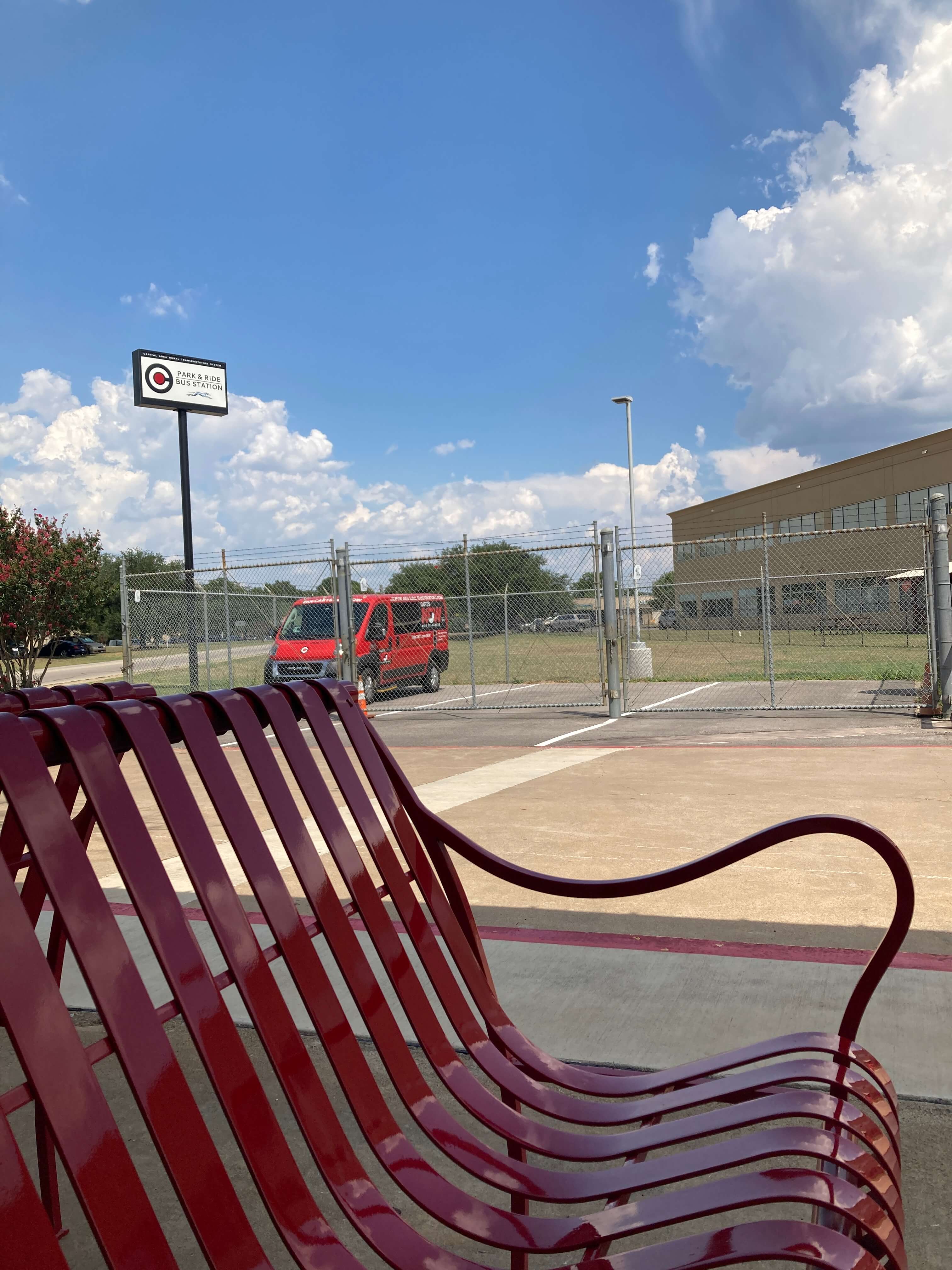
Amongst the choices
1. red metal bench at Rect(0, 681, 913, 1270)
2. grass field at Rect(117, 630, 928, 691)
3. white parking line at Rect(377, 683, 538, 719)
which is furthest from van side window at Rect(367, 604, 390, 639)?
red metal bench at Rect(0, 681, 913, 1270)

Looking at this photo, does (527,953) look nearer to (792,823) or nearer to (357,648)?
(792,823)

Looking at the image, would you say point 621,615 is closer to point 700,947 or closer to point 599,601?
point 599,601

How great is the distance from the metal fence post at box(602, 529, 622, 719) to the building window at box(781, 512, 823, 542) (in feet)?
128

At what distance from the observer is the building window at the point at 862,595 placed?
3806 centimetres

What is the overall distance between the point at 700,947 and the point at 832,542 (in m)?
46.1

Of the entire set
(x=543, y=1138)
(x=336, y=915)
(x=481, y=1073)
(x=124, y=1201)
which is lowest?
(x=481, y=1073)

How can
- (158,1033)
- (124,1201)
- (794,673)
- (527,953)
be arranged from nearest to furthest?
(124,1201) < (158,1033) < (527,953) < (794,673)

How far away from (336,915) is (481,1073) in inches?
66.6

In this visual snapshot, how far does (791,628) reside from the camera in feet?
97.6

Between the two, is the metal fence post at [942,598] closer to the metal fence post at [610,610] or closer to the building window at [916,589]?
Result: the building window at [916,589]

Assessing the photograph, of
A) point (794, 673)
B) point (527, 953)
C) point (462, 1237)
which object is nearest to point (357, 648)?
point (794, 673)

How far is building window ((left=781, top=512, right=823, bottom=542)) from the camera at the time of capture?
5216 centimetres

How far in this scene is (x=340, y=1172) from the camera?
161 cm

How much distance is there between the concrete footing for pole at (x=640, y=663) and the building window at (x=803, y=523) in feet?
103
